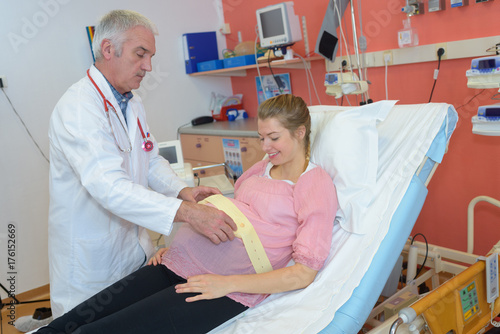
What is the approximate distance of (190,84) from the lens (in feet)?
13.2

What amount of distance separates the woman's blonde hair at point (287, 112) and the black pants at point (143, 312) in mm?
650

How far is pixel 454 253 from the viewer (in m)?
1.96

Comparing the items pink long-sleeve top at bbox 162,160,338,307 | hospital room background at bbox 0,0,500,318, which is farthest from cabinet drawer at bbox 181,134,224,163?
pink long-sleeve top at bbox 162,160,338,307

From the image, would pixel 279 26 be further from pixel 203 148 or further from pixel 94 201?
pixel 94 201

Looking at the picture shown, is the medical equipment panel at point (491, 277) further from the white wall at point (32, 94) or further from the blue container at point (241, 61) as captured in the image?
the white wall at point (32, 94)

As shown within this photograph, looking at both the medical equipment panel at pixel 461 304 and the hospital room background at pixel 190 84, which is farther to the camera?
the hospital room background at pixel 190 84

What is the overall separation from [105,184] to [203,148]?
237 centimetres

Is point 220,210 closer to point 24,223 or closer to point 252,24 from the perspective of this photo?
point 24,223

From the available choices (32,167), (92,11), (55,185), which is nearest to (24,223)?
(32,167)

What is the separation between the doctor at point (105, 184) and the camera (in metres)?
1.41

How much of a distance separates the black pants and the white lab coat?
18 centimetres

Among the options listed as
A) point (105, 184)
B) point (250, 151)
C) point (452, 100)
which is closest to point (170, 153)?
point (250, 151)

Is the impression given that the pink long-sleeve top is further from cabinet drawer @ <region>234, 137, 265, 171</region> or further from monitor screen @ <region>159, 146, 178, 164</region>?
cabinet drawer @ <region>234, 137, 265, 171</region>

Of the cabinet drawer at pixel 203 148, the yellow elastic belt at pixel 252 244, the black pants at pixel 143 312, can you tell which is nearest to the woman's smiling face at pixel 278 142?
the yellow elastic belt at pixel 252 244
